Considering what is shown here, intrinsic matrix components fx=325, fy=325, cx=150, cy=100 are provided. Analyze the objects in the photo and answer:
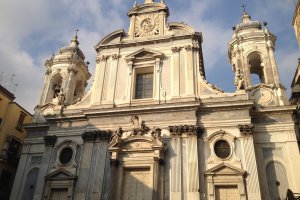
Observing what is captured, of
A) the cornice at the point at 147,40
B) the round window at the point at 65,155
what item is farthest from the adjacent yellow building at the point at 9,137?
the cornice at the point at 147,40

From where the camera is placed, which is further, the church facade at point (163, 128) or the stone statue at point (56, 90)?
the stone statue at point (56, 90)

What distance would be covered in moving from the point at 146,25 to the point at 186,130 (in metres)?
7.92

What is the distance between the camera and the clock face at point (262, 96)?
1703cm

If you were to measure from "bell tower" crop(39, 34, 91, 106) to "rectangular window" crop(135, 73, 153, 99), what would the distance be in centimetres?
448

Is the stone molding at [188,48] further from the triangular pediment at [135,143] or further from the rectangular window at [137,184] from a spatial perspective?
the rectangular window at [137,184]

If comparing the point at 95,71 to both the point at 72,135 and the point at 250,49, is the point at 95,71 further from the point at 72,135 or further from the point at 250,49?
the point at 250,49

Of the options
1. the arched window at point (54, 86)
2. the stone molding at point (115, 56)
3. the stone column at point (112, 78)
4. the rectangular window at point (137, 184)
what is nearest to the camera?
the rectangular window at point (137, 184)

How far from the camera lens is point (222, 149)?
49.9 feet

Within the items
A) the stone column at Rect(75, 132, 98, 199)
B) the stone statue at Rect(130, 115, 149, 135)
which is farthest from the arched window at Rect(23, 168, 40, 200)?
the stone statue at Rect(130, 115, 149, 135)

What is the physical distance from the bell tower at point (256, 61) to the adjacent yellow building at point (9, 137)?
597 inches

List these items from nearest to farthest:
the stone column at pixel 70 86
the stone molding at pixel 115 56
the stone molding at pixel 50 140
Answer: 1. the stone molding at pixel 50 140
2. the stone molding at pixel 115 56
3. the stone column at pixel 70 86

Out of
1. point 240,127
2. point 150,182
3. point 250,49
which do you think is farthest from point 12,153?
point 250,49

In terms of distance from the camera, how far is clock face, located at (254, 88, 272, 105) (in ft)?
55.9

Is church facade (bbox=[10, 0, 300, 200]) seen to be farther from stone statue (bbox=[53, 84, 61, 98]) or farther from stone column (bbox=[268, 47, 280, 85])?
stone statue (bbox=[53, 84, 61, 98])
